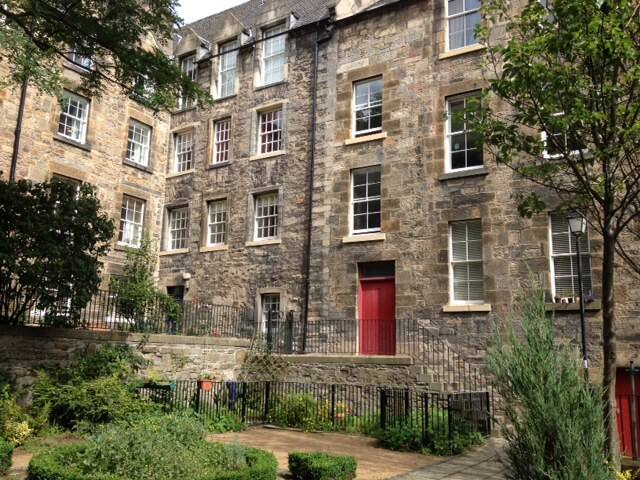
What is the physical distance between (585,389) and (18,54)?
37.3 feet

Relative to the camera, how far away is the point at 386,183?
16719 millimetres

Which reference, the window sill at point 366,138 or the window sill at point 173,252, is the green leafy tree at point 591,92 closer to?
the window sill at point 366,138

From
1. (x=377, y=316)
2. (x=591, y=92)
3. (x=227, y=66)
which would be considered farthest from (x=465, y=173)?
(x=227, y=66)

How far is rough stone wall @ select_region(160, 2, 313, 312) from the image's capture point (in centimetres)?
1873

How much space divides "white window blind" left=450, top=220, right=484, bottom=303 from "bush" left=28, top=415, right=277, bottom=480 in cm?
860

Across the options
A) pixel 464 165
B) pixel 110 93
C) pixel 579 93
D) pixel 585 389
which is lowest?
pixel 585 389

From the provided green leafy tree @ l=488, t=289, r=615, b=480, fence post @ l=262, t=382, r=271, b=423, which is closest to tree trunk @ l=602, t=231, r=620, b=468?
green leafy tree @ l=488, t=289, r=615, b=480

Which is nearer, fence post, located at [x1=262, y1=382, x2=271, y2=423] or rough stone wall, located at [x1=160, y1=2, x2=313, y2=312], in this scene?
fence post, located at [x1=262, y1=382, x2=271, y2=423]

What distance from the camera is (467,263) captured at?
15117 millimetres

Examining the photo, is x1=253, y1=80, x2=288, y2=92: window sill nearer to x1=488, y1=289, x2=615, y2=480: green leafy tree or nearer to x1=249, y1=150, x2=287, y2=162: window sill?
x1=249, y1=150, x2=287, y2=162: window sill

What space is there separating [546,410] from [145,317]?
1275 cm

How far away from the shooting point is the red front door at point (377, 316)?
52.5 feet

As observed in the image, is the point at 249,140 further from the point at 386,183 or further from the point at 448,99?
the point at 448,99

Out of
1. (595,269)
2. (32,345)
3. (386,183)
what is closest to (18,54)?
(32,345)
